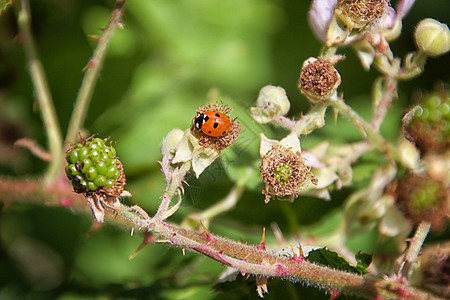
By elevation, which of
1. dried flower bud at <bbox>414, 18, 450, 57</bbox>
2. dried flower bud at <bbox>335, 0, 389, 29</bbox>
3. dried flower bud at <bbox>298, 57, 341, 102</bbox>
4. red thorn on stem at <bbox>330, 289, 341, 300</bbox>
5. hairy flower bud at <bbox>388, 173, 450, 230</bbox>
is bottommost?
red thorn on stem at <bbox>330, 289, 341, 300</bbox>

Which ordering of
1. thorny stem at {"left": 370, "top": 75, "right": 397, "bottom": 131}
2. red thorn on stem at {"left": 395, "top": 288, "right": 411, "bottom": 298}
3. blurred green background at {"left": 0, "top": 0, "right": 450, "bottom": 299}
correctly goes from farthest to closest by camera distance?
1. blurred green background at {"left": 0, "top": 0, "right": 450, "bottom": 299}
2. thorny stem at {"left": 370, "top": 75, "right": 397, "bottom": 131}
3. red thorn on stem at {"left": 395, "top": 288, "right": 411, "bottom": 298}

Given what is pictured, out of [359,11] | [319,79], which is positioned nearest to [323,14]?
[359,11]

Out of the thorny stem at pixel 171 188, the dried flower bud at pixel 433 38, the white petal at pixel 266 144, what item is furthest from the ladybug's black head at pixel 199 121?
the dried flower bud at pixel 433 38

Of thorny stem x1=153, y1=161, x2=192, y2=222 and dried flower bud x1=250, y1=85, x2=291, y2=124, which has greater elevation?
dried flower bud x1=250, y1=85, x2=291, y2=124

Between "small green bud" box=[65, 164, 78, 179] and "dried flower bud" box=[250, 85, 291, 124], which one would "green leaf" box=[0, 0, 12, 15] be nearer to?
"small green bud" box=[65, 164, 78, 179]

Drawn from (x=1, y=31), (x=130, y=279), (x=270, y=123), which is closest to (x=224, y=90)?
(x=270, y=123)

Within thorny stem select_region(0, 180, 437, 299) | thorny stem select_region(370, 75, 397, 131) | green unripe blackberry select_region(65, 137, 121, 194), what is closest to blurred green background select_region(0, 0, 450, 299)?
thorny stem select_region(370, 75, 397, 131)
